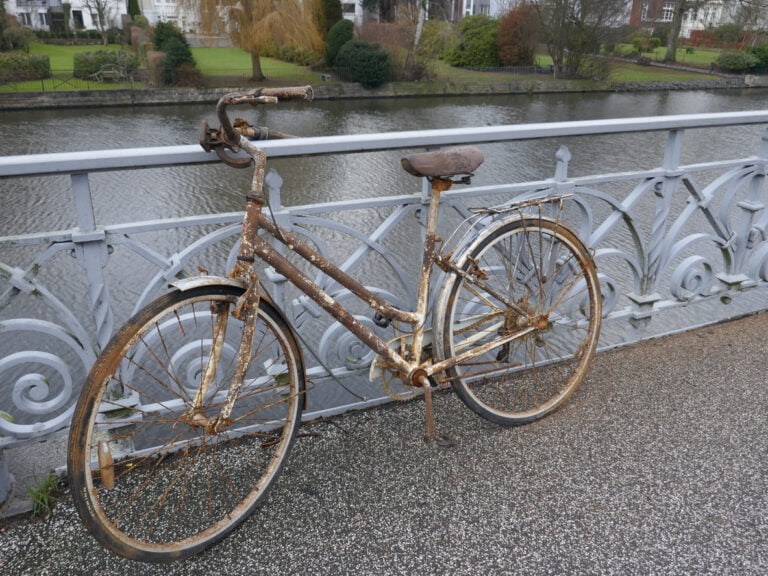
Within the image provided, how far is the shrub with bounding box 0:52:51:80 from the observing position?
71.3 feet

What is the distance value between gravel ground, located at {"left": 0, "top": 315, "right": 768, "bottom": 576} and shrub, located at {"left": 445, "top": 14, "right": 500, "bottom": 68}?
3084cm

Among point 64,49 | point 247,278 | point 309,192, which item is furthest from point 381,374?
point 64,49

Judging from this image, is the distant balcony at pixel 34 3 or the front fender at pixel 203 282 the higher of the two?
the distant balcony at pixel 34 3

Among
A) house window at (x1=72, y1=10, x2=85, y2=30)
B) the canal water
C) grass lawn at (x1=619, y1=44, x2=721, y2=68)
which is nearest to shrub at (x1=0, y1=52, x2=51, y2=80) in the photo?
the canal water

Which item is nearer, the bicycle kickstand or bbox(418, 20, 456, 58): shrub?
the bicycle kickstand

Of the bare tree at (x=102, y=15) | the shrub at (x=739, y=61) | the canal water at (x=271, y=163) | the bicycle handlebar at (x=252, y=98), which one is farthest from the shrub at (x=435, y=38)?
the bicycle handlebar at (x=252, y=98)

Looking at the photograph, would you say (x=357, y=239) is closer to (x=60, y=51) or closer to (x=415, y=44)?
(x=415, y=44)

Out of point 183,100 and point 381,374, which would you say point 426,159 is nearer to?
point 381,374

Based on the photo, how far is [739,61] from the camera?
1294 inches

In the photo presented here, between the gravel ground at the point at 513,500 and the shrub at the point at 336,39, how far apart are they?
987 inches

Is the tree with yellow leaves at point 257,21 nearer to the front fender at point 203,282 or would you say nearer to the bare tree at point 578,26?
the bare tree at point 578,26

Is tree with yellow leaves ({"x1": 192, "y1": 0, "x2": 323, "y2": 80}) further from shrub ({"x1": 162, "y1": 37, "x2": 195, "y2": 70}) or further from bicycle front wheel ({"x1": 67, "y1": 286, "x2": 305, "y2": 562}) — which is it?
bicycle front wheel ({"x1": 67, "y1": 286, "x2": 305, "y2": 562})

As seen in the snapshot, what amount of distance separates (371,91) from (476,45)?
10282 millimetres

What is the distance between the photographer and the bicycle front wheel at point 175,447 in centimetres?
184
